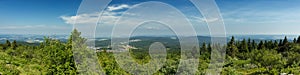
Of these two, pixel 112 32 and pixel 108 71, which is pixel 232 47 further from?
pixel 112 32

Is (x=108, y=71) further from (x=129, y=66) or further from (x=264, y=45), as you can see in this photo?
(x=264, y=45)

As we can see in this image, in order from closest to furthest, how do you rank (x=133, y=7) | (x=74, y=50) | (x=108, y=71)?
(x=133, y=7) → (x=74, y=50) → (x=108, y=71)

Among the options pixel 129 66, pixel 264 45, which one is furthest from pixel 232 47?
pixel 129 66

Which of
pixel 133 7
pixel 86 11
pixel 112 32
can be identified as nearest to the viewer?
pixel 86 11

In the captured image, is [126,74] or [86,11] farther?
[126,74]

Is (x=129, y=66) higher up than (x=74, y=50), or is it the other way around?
(x=74, y=50)

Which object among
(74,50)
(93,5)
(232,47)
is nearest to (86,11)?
(93,5)
